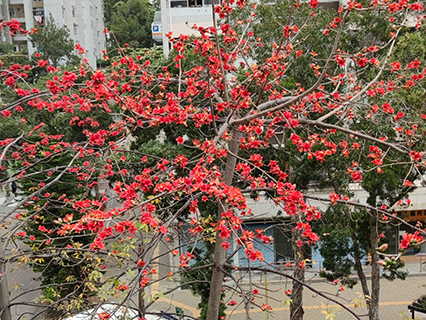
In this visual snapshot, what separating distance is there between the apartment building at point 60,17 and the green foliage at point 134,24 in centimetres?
175

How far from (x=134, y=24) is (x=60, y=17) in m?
6.80

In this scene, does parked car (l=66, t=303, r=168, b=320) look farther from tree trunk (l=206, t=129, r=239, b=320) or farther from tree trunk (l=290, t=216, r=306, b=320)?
tree trunk (l=290, t=216, r=306, b=320)

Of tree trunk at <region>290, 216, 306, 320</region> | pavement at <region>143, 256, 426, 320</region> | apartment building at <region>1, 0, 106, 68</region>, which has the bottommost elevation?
pavement at <region>143, 256, 426, 320</region>

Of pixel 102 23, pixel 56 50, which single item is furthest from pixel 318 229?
pixel 102 23

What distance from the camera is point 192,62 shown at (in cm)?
A: 893

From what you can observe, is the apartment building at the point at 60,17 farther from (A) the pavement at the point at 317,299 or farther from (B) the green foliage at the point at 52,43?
(A) the pavement at the point at 317,299

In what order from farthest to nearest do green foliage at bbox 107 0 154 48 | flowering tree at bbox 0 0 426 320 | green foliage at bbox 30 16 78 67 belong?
green foliage at bbox 107 0 154 48, green foliage at bbox 30 16 78 67, flowering tree at bbox 0 0 426 320

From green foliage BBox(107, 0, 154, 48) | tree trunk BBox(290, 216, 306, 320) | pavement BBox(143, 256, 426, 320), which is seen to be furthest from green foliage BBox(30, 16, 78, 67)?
tree trunk BBox(290, 216, 306, 320)

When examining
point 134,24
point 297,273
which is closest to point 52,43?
point 134,24

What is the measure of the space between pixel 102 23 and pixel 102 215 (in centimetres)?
3739

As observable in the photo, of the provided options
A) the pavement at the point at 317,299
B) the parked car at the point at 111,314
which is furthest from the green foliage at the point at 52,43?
the parked car at the point at 111,314

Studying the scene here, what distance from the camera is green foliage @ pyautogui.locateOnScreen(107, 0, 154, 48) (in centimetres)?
3156

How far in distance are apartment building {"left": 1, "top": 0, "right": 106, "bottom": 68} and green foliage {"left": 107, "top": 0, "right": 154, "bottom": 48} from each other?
175 cm

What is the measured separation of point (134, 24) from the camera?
3166 cm
